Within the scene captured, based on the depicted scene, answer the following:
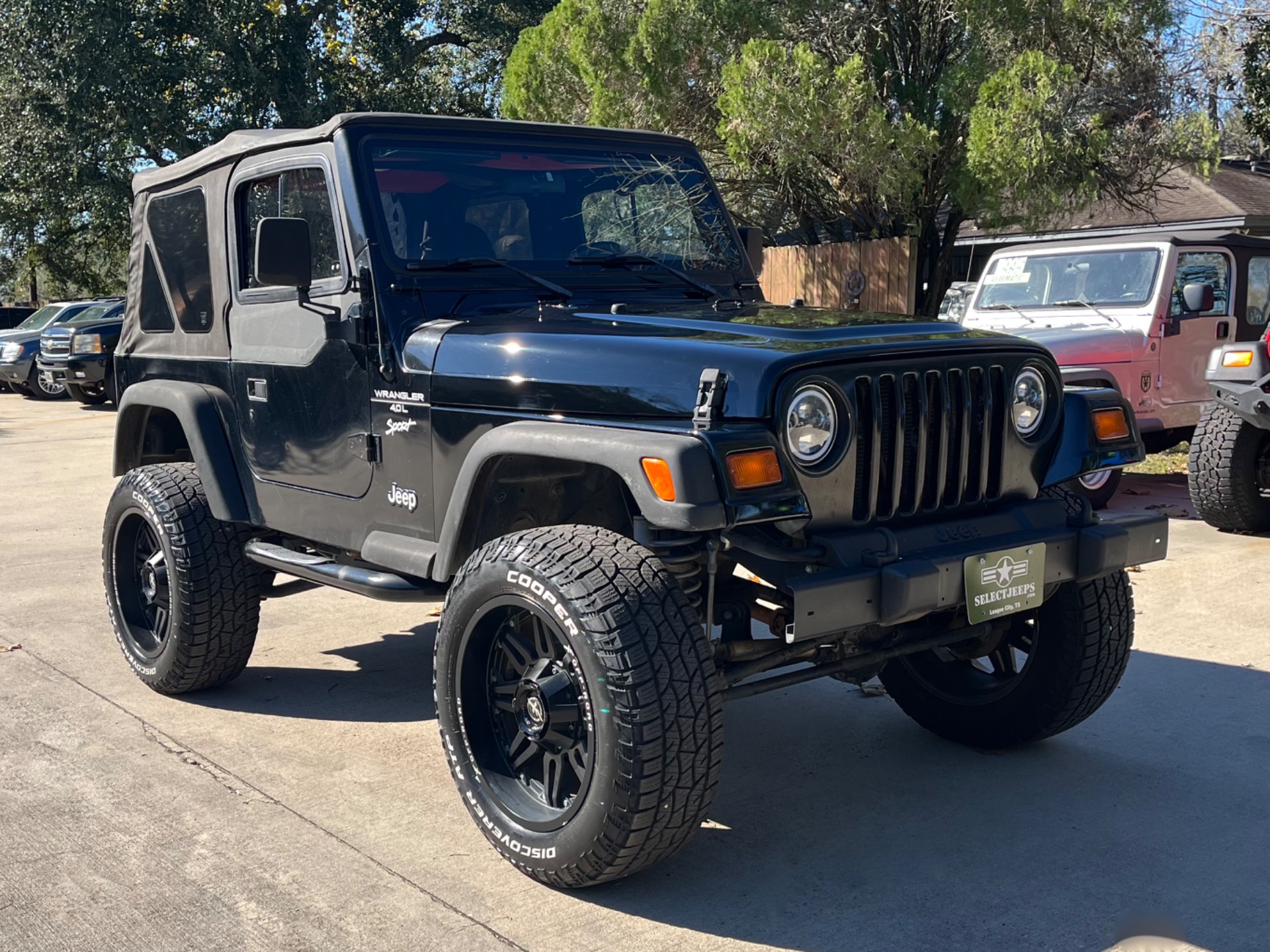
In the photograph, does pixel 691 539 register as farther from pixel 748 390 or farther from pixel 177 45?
pixel 177 45

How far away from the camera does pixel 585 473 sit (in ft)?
12.4

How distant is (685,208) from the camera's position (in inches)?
196

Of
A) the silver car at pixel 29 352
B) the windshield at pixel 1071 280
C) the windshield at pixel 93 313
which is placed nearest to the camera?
the windshield at pixel 1071 280

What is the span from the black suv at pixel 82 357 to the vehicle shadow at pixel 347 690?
14.6 meters

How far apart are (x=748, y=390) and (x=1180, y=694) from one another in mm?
2764

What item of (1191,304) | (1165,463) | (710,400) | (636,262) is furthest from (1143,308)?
(710,400)

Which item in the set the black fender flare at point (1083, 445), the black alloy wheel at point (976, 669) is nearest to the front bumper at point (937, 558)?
the black fender flare at point (1083, 445)

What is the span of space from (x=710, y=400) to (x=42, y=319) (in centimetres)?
2208

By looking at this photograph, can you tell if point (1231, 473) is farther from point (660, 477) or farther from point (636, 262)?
point (660, 477)

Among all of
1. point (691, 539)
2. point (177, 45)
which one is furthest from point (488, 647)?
point (177, 45)

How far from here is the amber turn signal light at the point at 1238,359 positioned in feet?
24.5

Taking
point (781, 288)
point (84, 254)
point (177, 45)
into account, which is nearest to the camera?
point (781, 288)

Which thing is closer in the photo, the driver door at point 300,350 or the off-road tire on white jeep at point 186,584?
the driver door at point 300,350

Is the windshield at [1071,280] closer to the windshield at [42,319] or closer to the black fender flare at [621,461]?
the black fender flare at [621,461]
